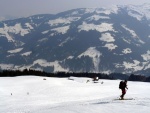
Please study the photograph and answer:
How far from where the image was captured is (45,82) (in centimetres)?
8338

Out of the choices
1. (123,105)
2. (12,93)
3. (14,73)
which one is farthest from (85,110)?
(14,73)

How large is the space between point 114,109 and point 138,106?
9.82ft

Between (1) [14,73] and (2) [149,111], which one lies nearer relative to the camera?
(2) [149,111]

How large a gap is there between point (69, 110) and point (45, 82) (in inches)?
2073

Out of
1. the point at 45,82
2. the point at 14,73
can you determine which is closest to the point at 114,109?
the point at 45,82

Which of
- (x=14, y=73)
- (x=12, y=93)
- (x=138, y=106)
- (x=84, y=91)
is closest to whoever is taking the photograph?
(x=138, y=106)

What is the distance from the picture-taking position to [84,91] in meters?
74.2

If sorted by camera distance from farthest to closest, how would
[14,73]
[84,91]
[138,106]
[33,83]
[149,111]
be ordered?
[14,73] → [33,83] → [84,91] → [138,106] → [149,111]

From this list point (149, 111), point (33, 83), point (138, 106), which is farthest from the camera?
point (33, 83)

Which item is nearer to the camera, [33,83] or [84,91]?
[84,91]

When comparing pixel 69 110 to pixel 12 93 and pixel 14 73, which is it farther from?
pixel 14 73

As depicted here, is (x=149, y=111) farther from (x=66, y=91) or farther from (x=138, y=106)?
(x=66, y=91)

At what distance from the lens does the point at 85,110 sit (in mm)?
30891

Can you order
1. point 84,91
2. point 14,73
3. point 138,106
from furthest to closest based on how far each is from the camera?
point 14,73
point 84,91
point 138,106
